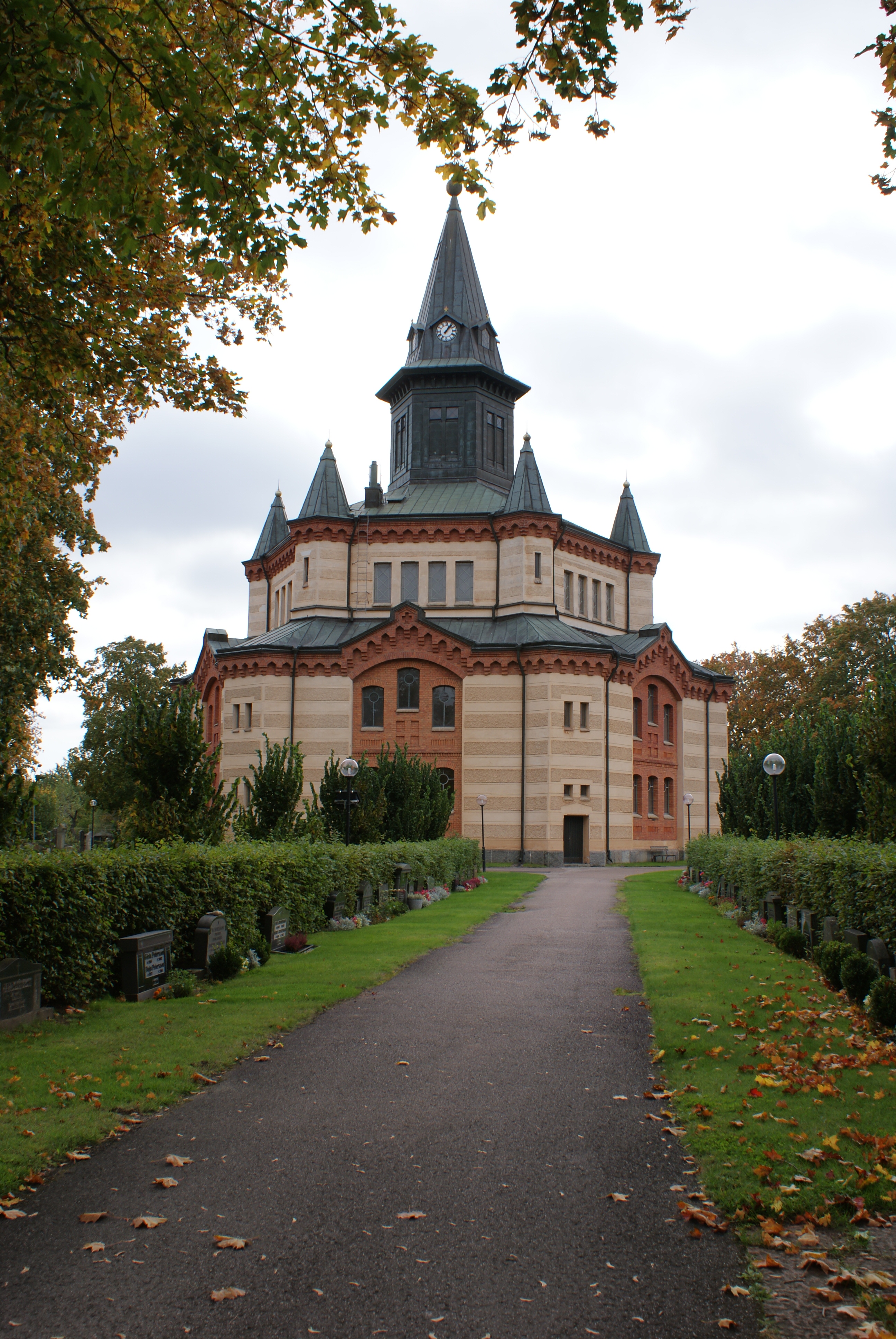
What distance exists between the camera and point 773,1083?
24.8ft

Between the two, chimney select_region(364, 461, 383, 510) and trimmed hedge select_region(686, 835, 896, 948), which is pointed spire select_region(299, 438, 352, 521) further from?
trimmed hedge select_region(686, 835, 896, 948)

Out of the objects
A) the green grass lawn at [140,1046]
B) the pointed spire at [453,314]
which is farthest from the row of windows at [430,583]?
the green grass lawn at [140,1046]

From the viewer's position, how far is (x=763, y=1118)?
679 centimetres

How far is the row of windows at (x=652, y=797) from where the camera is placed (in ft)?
148

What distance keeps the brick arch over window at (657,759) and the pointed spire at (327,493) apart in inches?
656

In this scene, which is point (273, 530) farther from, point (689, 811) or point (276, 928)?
point (276, 928)

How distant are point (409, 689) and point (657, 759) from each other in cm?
1285

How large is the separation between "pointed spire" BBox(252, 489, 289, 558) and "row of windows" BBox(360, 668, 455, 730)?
1544cm

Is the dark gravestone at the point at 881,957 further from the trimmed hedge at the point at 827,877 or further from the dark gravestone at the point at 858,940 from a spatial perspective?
the dark gravestone at the point at 858,940

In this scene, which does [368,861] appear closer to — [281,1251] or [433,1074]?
[433,1074]

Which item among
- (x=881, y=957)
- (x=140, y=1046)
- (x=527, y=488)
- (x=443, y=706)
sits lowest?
(x=140, y=1046)

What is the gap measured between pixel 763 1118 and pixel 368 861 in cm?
1353

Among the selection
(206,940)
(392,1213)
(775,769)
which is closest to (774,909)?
(775,769)

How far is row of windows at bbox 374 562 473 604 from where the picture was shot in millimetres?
46781
